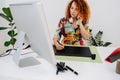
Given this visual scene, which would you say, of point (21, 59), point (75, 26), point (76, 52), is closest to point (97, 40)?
point (75, 26)

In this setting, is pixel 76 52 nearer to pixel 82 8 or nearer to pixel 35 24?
pixel 35 24

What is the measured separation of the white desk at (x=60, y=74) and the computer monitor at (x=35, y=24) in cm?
11

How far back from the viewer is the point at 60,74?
3.30 feet

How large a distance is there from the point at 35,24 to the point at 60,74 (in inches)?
13.1

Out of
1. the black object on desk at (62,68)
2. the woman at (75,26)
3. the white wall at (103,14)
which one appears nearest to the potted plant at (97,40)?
the white wall at (103,14)

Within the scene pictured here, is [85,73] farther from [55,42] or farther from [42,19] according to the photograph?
[55,42]

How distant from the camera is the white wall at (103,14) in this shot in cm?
266

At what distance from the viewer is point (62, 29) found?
1.96m

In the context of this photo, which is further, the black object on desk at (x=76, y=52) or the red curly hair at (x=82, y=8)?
the red curly hair at (x=82, y=8)

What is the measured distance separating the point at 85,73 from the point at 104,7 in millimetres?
1887

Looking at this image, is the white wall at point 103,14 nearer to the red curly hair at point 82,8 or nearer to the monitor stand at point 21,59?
the red curly hair at point 82,8

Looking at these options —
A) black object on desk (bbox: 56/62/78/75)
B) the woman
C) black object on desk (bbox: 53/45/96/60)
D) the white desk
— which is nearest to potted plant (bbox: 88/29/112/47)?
the woman

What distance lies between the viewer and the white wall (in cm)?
266

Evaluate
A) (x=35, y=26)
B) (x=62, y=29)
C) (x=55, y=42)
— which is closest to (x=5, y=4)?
(x=62, y=29)
